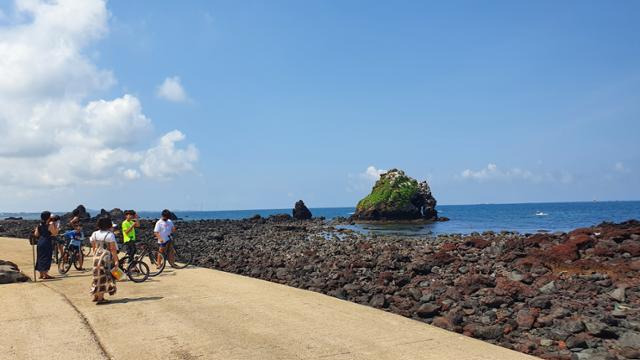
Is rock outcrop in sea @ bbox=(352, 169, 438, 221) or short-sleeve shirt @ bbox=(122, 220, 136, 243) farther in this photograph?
rock outcrop in sea @ bbox=(352, 169, 438, 221)

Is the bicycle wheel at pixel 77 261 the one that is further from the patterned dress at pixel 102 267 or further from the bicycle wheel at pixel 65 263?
the patterned dress at pixel 102 267

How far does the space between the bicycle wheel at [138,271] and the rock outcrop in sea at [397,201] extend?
6297cm

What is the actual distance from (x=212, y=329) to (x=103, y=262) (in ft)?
13.2

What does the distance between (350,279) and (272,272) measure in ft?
14.0

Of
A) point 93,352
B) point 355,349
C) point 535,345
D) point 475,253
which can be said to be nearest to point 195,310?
point 93,352

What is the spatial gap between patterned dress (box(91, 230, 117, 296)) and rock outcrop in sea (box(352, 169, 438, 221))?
66180mm

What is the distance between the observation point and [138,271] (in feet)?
49.4

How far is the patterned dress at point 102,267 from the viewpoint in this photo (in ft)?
36.6

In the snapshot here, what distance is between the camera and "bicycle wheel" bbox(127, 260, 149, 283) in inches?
580

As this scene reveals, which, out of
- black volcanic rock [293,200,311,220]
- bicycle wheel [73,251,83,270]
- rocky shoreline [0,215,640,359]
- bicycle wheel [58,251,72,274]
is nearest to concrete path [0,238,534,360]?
rocky shoreline [0,215,640,359]

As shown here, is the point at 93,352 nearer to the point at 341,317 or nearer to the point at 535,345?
the point at 341,317

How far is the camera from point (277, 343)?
26.9ft

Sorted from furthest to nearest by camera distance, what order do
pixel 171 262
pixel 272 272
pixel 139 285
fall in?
pixel 272 272 < pixel 171 262 < pixel 139 285

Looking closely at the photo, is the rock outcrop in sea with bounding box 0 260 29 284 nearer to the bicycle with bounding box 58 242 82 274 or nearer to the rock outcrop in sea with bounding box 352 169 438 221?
the bicycle with bounding box 58 242 82 274
